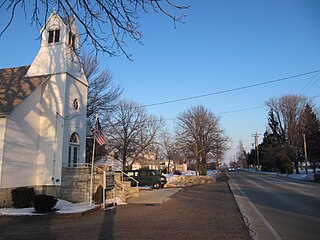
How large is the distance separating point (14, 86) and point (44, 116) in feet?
8.96

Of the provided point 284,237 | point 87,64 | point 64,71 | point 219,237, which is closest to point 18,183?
point 64,71

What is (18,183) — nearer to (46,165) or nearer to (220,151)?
(46,165)

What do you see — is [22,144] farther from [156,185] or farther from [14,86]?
[156,185]

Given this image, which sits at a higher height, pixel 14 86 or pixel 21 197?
pixel 14 86

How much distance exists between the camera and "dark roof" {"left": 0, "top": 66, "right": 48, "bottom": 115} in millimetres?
15758

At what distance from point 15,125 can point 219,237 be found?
1227 centimetres

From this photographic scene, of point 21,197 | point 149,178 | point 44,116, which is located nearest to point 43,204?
point 21,197

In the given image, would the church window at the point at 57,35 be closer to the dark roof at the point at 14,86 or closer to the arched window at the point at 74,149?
the dark roof at the point at 14,86

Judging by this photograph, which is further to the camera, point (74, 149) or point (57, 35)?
point (57, 35)

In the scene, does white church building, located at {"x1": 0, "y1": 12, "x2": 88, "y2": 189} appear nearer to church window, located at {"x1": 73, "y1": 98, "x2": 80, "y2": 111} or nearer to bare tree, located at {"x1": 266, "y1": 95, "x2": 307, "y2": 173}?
church window, located at {"x1": 73, "y1": 98, "x2": 80, "y2": 111}

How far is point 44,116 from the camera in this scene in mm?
17750

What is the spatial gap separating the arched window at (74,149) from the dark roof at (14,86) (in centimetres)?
391

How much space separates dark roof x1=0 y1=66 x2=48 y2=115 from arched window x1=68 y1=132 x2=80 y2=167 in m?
3.91

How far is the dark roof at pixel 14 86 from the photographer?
1576cm
